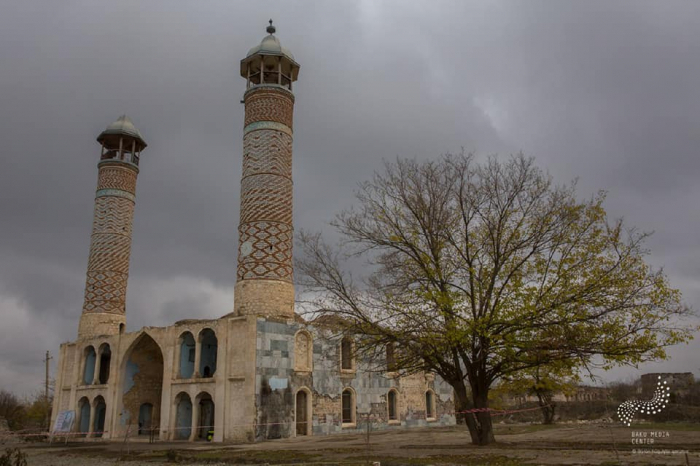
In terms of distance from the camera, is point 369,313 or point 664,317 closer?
point 664,317

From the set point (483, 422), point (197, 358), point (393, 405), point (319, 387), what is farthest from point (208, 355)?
point (483, 422)

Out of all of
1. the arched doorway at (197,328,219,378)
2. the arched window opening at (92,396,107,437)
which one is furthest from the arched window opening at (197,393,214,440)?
the arched window opening at (92,396,107,437)

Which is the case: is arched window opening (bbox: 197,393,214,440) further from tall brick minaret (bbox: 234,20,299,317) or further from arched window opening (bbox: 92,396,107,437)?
arched window opening (bbox: 92,396,107,437)

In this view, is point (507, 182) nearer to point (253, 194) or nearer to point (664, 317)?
point (664, 317)

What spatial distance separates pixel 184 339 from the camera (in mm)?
21062

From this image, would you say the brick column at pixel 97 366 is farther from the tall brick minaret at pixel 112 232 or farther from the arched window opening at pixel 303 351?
the arched window opening at pixel 303 351

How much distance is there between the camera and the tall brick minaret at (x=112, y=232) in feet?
82.5

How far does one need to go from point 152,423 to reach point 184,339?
4950 millimetres

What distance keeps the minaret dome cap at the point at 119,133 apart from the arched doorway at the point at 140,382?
11243 millimetres

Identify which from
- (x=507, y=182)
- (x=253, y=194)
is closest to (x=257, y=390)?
(x=253, y=194)

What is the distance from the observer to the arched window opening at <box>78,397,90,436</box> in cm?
2367

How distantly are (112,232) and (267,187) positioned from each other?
9.73m

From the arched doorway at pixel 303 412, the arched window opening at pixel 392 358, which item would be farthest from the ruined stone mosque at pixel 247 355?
the arched window opening at pixel 392 358

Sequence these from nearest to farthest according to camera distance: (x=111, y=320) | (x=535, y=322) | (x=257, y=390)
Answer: (x=535, y=322) → (x=257, y=390) → (x=111, y=320)
